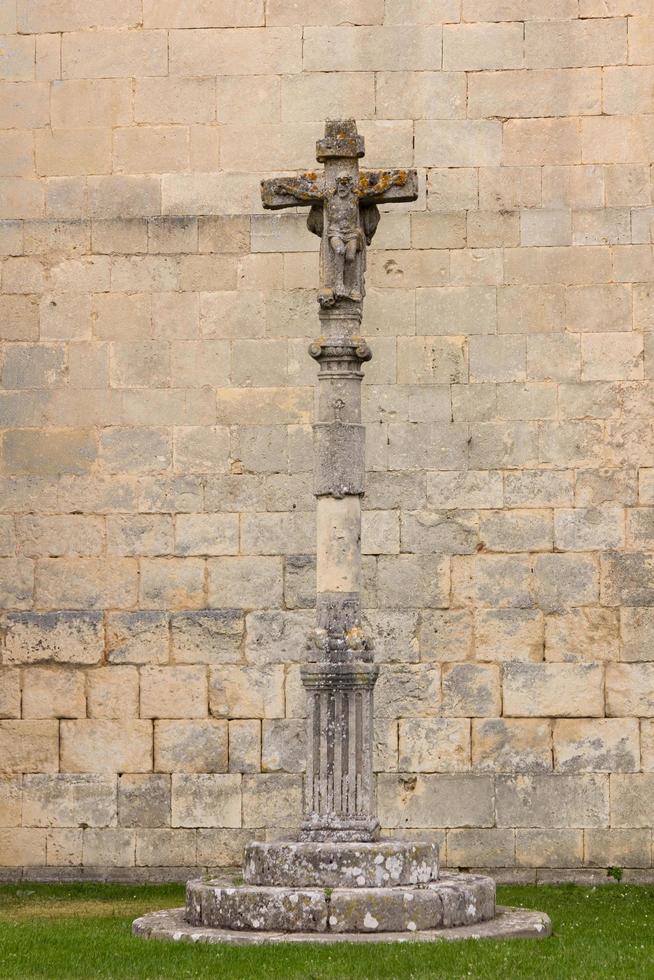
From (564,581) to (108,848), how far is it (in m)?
3.27

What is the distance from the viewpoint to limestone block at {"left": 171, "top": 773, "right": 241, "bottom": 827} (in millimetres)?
10641

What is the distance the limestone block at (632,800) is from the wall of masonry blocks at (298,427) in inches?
1.1

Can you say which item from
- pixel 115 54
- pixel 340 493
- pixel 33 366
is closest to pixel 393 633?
pixel 340 493

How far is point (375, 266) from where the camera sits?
10906mm

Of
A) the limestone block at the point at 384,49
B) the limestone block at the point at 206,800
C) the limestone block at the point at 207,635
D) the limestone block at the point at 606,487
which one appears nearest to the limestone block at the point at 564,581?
the limestone block at the point at 606,487

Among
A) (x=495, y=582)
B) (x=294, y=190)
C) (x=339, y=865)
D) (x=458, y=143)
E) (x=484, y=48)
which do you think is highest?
(x=484, y=48)

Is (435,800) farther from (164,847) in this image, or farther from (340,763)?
(340,763)

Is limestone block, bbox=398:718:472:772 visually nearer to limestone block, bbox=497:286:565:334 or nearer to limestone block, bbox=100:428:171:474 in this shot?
limestone block, bbox=100:428:171:474

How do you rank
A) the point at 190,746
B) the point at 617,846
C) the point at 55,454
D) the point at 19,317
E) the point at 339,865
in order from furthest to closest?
the point at 19,317 < the point at 55,454 < the point at 190,746 < the point at 617,846 < the point at 339,865

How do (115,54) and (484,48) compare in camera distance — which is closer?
(484,48)

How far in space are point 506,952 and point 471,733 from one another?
338 centimetres

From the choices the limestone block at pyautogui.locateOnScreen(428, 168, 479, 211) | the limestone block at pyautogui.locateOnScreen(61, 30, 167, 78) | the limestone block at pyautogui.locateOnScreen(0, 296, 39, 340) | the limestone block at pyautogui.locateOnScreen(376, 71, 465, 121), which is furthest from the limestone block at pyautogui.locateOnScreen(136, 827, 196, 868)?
the limestone block at pyautogui.locateOnScreen(61, 30, 167, 78)

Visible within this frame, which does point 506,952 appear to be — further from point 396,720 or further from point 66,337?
point 66,337

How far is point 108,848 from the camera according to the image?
1068 cm
